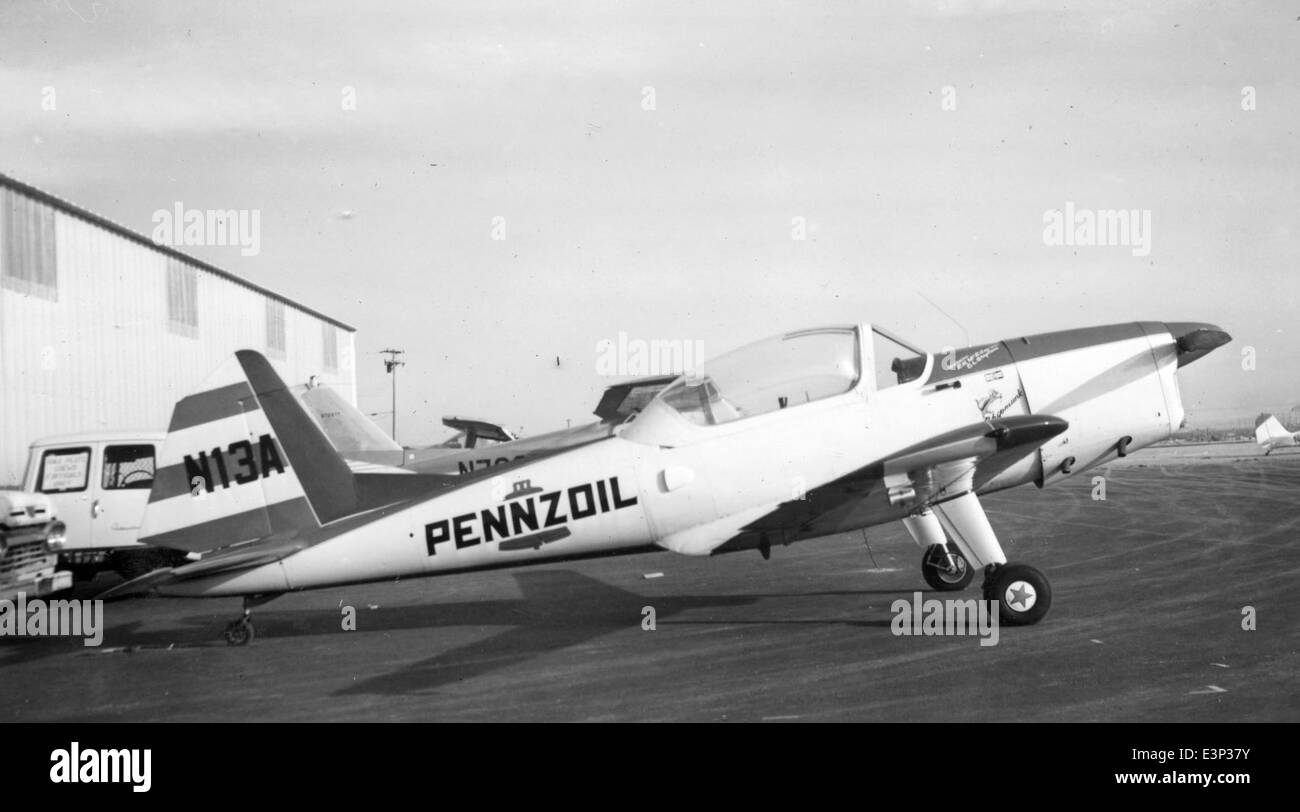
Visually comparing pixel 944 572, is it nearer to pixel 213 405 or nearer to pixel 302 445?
pixel 302 445

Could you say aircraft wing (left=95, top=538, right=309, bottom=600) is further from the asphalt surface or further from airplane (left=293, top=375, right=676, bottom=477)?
airplane (left=293, top=375, right=676, bottom=477)

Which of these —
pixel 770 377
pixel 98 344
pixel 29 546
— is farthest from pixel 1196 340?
pixel 98 344

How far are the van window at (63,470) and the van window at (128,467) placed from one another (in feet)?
0.77

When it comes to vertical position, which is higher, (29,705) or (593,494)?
(593,494)

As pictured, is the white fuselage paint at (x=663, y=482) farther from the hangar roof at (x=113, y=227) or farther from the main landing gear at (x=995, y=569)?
the hangar roof at (x=113, y=227)

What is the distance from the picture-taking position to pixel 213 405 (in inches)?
290

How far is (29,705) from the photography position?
6.10 m

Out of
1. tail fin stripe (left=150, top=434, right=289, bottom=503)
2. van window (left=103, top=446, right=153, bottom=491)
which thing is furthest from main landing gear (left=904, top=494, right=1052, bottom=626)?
van window (left=103, top=446, right=153, bottom=491)

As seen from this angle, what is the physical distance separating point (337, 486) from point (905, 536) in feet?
32.9

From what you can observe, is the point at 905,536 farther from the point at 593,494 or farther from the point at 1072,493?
the point at 1072,493

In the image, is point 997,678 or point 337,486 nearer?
point 997,678

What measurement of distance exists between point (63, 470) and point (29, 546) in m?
2.06

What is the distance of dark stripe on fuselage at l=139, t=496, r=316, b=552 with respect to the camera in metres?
7.10
